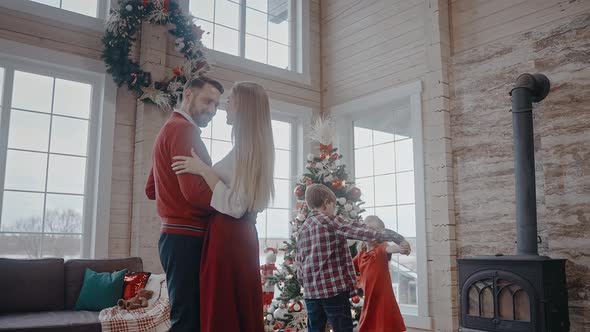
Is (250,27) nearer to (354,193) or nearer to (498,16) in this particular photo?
(354,193)

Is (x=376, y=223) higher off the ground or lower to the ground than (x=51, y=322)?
higher

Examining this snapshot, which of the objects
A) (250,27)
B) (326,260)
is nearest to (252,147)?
(326,260)

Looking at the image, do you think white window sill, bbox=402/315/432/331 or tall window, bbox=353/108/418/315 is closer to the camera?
white window sill, bbox=402/315/432/331

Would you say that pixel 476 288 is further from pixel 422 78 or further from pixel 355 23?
pixel 355 23

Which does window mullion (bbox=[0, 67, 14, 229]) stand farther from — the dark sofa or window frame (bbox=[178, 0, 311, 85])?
window frame (bbox=[178, 0, 311, 85])

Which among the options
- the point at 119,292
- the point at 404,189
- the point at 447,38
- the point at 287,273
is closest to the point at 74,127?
the point at 119,292

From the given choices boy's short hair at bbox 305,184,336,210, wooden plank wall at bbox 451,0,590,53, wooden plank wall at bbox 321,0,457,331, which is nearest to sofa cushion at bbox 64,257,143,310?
boy's short hair at bbox 305,184,336,210

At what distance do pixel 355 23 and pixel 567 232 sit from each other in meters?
3.33

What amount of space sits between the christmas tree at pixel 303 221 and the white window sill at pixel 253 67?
110cm

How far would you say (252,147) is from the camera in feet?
5.75

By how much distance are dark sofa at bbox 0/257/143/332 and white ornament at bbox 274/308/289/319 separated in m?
1.38

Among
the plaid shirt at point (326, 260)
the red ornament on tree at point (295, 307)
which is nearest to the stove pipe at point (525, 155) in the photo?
the plaid shirt at point (326, 260)

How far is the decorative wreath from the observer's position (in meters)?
4.86

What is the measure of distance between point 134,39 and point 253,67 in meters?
1.48
